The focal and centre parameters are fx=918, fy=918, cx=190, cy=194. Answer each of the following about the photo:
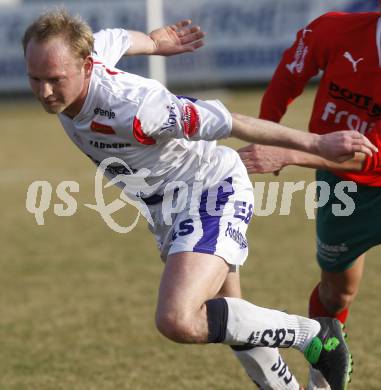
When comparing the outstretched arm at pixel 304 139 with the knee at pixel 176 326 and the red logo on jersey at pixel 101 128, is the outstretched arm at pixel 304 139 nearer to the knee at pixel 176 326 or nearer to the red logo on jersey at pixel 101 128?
the red logo on jersey at pixel 101 128

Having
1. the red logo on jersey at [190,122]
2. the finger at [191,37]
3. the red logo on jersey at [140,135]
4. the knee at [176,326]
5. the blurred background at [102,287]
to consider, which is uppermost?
the finger at [191,37]

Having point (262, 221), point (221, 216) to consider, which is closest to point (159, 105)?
point (221, 216)

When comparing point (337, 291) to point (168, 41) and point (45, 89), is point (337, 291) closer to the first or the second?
point (168, 41)

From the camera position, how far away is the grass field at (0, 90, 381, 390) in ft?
18.4

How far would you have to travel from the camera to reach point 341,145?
418cm

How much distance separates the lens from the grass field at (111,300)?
18.4ft

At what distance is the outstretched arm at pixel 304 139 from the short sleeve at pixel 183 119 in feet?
0.25

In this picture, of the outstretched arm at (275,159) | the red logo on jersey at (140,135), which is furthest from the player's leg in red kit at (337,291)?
the red logo on jersey at (140,135)

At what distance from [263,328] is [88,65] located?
1.53 metres

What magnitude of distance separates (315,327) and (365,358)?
123 centimetres

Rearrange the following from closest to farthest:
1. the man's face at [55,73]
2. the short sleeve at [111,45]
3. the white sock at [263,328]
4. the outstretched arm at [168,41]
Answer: the man's face at [55,73], the white sock at [263,328], the short sleeve at [111,45], the outstretched arm at [168,41]

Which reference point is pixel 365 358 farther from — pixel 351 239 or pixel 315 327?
pixel 315 327

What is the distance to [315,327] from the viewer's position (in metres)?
4.68

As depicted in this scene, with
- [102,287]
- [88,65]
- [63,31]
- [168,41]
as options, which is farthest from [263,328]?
[102,287]
